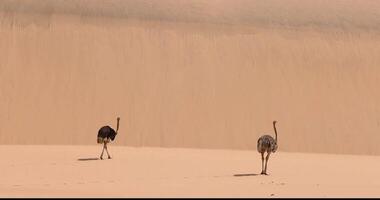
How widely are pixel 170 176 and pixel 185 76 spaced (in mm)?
20467

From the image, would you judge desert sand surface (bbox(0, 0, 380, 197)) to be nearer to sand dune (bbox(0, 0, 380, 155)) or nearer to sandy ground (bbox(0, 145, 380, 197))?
sand dune (bbox(0, 0, 380, 155))

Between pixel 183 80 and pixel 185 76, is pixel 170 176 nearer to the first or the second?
pixel 183 80

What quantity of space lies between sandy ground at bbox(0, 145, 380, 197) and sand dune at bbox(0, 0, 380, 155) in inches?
372

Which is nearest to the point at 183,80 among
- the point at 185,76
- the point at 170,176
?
the point at 185,76

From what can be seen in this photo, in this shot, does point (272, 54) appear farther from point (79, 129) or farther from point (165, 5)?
point (79, 129)

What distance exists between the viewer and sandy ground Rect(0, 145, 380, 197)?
1164 centimetres

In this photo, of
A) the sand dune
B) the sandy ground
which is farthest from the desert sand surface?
the sandy ground

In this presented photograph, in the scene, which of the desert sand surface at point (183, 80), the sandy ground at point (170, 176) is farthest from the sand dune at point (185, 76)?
the sandy ground at point (170, 176)

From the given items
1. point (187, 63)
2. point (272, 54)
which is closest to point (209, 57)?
point (187, 63)

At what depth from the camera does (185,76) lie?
116 ft

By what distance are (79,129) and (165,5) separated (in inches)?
624

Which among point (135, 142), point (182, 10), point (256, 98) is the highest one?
point (182, 10)

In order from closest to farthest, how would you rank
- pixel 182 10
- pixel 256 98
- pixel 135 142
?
pixel 135 142
pixel 256 98
pixel 182 10

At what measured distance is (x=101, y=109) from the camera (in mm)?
32531
